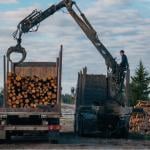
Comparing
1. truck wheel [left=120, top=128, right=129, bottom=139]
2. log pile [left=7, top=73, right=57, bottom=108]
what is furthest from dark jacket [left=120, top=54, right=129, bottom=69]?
log pile [left=7, top=73, right=57, bottom=108]

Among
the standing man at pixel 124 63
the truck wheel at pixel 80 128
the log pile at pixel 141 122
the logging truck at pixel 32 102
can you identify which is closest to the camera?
the logging truck at pixel 32 102

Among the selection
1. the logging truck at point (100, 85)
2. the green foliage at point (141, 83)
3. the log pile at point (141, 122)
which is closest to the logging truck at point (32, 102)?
the logging truck at point (100, 85)

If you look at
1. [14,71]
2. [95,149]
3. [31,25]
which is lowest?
[95,149]

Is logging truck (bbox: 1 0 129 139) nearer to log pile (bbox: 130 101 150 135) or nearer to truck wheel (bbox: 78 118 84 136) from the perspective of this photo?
truck wheel (bbox: 78 118 84 136)

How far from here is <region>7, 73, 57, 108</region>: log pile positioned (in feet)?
84.1

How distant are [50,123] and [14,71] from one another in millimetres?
2825

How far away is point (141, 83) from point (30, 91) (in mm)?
46366

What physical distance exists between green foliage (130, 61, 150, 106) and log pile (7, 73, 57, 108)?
43.6 m

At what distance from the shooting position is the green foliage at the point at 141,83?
2753 inches

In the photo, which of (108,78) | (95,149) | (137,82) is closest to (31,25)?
(108,78)

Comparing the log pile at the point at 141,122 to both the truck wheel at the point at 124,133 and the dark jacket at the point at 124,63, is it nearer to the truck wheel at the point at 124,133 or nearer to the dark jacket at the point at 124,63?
the dark jacket at the point at 124,63

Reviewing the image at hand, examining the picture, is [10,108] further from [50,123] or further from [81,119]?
[81,119]

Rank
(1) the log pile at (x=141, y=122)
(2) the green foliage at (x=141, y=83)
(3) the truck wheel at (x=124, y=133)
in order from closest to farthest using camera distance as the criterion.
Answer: (3) the truck wheel at (x=124, y=133)
(1) the log pile at (x=141, y=122)
(2) the green foliage at (x=141, y=83)

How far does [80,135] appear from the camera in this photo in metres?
31.9
